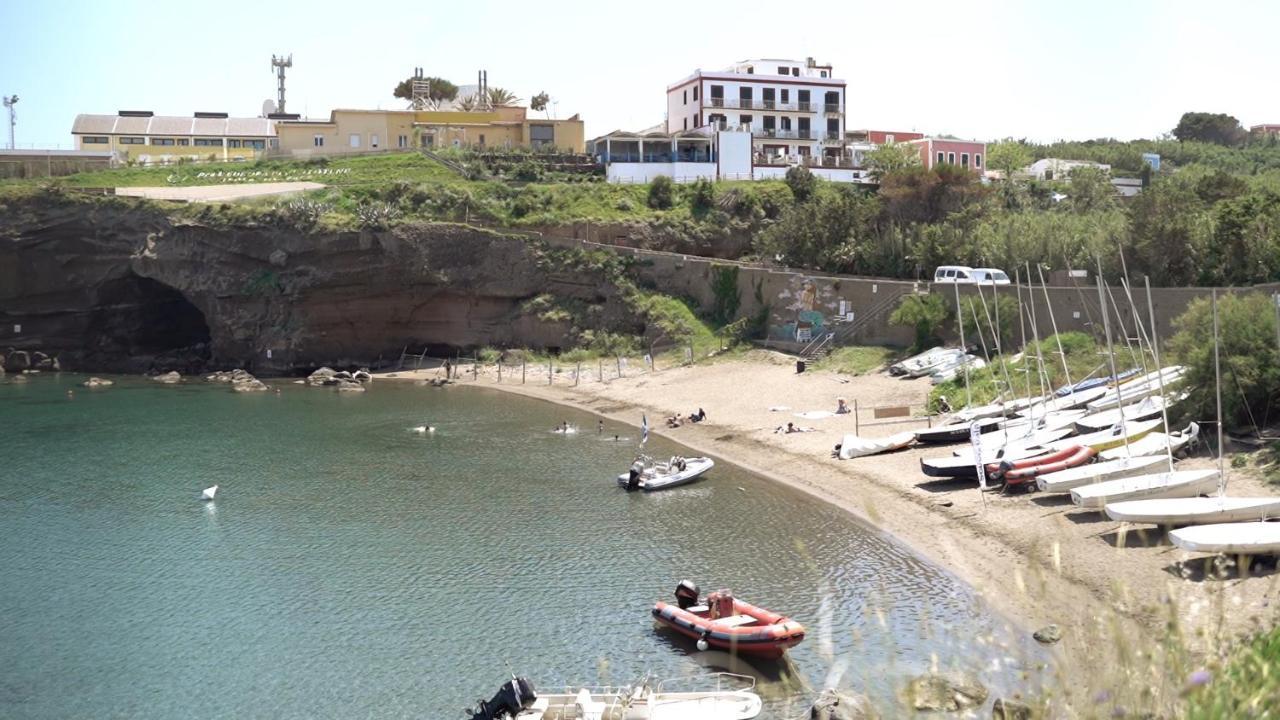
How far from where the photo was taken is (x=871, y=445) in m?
46.7

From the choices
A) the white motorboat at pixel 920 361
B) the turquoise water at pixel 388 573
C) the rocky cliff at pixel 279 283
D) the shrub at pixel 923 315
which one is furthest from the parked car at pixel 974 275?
the rocky cliff at pixel 279 283

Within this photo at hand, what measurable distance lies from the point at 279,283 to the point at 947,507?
5621 cm

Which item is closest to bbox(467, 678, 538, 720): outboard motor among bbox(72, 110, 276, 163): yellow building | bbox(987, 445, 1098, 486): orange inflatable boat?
bbox(987, 445, 1098, 486): orange inflatable boat

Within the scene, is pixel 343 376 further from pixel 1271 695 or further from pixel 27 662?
pixel 1271 695

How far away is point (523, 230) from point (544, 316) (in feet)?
27.9

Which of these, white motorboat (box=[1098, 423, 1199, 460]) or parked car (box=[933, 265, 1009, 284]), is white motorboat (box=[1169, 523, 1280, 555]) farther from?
parked car (box=[933, 265, 1009, 284])

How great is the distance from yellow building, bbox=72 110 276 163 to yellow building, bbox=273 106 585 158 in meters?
11.9

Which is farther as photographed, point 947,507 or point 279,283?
point 279,283

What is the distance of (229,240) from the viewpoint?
271 ft

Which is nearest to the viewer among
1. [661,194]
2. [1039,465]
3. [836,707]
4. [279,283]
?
[836,707]

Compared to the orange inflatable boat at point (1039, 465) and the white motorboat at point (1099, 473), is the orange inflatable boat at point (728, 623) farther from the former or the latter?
the orange inflatable boat at point (1039, 465)

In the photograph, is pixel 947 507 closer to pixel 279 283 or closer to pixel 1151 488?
pixel 1151 488

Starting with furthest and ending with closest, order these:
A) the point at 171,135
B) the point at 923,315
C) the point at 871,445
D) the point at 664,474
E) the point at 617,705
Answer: the point at 171,135 < the point at 923,315 < the point at 871,445 < the point at 664,474 < the point at 617,705

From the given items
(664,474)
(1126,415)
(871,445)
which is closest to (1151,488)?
(1126,415)
